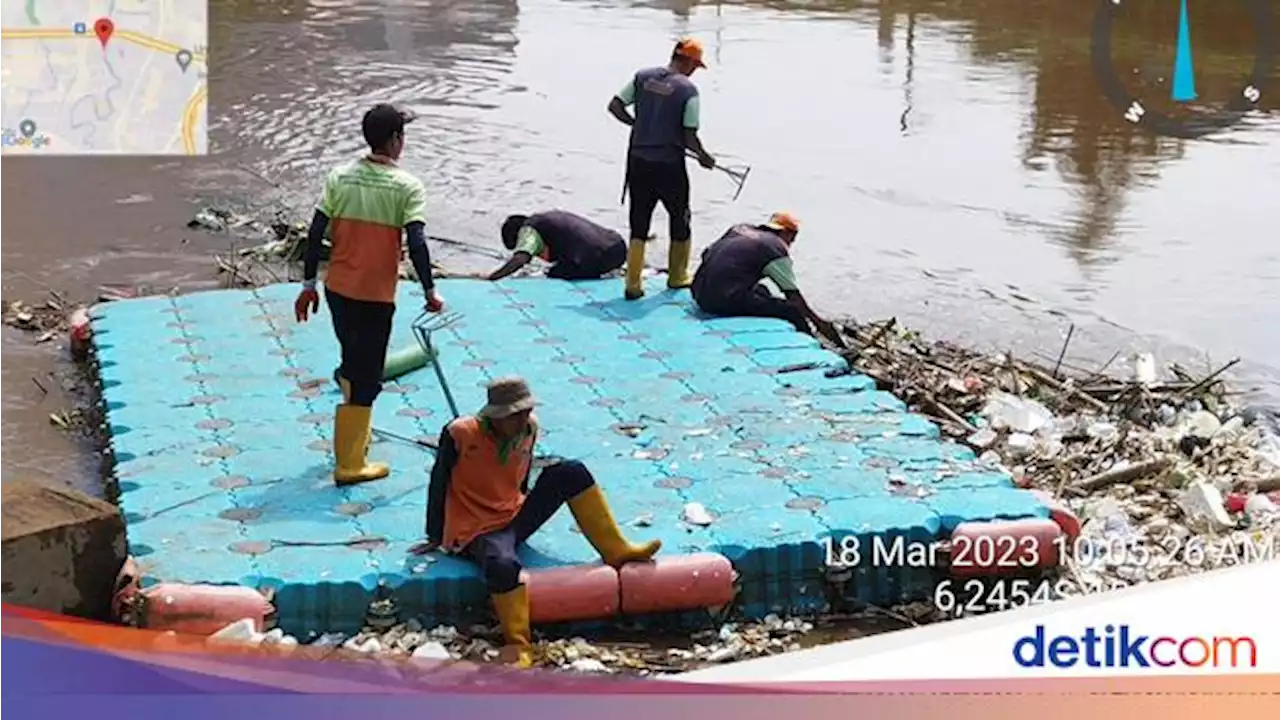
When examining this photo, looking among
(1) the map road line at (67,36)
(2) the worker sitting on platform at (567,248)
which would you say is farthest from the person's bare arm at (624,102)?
(1) the map road line at (67,36)

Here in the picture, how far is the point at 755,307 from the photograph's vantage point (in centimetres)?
973

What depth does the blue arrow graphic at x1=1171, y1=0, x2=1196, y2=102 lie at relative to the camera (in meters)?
20.4

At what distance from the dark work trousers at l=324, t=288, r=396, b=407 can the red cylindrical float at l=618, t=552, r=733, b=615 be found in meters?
1.46

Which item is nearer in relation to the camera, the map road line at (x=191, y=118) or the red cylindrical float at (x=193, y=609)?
the red cylindrical float at (x=193, y=609)

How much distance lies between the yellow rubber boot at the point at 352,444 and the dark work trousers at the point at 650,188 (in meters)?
3.38

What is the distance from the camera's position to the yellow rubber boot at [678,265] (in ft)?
34.0

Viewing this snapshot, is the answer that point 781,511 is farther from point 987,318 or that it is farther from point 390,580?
point 987,318

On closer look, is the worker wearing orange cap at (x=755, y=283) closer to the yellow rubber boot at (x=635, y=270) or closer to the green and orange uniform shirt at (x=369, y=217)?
the yellow rubber boot at (x=635, y=270)

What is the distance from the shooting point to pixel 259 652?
5516 mm

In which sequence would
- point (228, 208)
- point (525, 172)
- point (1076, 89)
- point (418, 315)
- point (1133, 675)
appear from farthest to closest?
point (1076, 89) < point (525, 172) < point (228, 208) < point (418, 315) < point (1133, 675)

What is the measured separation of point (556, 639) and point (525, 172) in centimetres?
945

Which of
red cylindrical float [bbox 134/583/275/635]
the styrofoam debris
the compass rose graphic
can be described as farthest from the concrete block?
the compass rose graphic

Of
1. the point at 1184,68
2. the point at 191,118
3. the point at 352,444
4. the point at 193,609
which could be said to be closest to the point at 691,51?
the point at 191,118

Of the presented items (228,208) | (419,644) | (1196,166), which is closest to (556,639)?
(419,644)
